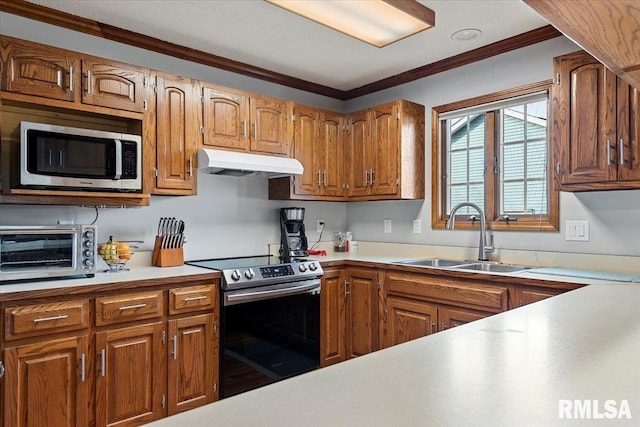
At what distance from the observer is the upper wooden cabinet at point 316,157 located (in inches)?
136

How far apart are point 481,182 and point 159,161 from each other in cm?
→ 231

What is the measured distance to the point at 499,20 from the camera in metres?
2.63

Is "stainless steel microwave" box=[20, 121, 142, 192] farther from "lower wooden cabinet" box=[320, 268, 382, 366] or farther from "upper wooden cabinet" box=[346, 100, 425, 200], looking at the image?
"upper wooden cabinet" box=[346, 100, 425, 200]

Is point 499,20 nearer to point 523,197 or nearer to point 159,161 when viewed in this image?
point 523,197

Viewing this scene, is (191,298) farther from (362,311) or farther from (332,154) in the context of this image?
(332,154)

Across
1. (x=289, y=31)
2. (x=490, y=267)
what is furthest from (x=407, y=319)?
(x=289, y=31)

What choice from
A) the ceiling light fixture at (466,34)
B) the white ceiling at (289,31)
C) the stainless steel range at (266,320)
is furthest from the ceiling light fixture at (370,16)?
the stainless steel range at (266,320)

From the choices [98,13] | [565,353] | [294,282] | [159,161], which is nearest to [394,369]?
[565,353]

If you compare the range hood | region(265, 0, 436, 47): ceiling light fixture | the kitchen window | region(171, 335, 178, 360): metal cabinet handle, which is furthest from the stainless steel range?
region(265, 0, 436, 47): ceiling light fixture

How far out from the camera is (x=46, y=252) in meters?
2.23

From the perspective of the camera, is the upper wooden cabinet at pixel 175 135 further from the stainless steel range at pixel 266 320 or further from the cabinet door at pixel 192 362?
the cabinet door at pixel 192 362

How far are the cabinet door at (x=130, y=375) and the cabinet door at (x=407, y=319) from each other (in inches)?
59.2

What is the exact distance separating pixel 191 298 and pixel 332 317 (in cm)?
115

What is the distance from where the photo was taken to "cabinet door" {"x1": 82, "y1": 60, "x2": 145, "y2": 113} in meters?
2.46
